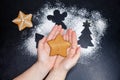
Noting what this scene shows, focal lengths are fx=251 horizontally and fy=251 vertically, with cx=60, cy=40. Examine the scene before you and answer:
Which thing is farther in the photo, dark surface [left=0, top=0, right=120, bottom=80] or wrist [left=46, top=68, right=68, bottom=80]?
dark surface [left=0, top=0, right=120, bottom=80]

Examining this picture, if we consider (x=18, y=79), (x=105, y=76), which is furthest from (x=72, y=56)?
(x=105, y=76)

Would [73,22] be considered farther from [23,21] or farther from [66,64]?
[66,64]

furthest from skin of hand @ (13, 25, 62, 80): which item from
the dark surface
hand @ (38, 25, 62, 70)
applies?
the dark surface

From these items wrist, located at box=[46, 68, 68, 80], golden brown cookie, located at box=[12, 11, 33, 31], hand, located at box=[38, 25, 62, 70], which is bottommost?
wrist, located at box=[46, 68, 68, 80]

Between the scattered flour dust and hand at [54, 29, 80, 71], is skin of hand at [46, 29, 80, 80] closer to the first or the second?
hand at [54, 29, 80, 71]

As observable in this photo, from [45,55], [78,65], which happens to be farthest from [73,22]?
[45,55]

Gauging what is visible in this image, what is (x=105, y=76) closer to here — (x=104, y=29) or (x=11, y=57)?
(x=104, y=29)

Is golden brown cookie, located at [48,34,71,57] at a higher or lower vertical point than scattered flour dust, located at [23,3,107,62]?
lower
